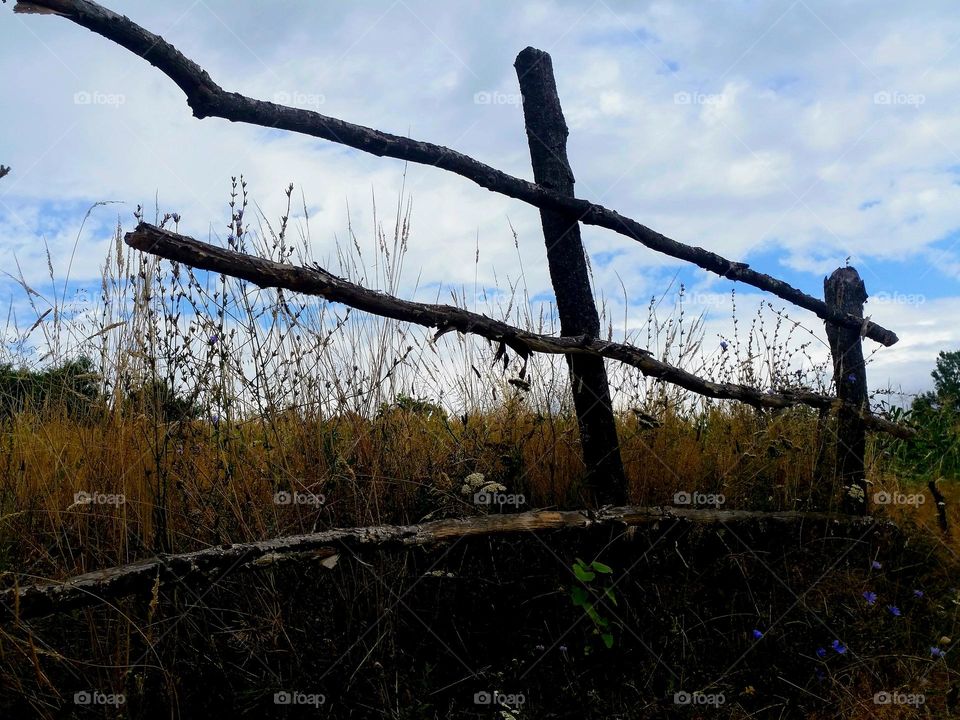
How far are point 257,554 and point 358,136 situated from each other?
157cm

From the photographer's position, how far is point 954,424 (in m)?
8.08

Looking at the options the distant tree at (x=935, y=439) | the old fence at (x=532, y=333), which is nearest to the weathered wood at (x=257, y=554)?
the old fence at (x=532, y=333)

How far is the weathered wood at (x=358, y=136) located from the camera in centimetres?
246

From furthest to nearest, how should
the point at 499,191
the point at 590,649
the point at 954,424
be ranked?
the point at 954,424, the point at 499,191, the point at 590,649

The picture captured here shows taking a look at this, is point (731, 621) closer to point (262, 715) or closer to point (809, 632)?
point (809, 632)

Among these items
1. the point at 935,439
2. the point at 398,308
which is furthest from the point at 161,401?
the point at 935,439

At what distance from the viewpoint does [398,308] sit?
3.05 metres

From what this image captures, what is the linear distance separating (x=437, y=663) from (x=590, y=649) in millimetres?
608

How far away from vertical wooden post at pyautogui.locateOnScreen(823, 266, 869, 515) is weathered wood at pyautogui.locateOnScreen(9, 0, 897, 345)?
0.37 metres

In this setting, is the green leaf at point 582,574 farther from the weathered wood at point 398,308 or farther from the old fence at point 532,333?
the weathered wood at point 398,308

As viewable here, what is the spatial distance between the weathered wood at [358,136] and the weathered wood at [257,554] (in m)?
1.41

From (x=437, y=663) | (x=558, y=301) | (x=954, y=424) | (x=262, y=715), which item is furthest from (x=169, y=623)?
(x=954, y=424)

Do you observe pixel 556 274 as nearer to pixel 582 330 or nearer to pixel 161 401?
pixel 582 330

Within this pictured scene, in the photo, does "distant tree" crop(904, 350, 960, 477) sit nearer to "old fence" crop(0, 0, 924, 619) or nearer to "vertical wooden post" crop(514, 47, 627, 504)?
"old fence" crop(0, 0, 924, 619)
